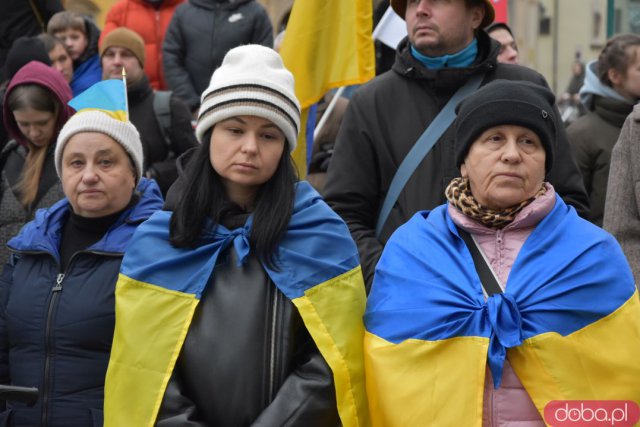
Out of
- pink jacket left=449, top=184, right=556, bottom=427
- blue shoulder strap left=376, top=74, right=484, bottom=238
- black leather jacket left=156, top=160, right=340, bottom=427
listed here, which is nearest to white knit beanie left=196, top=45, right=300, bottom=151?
black leather jacket left=156, top=160, right=340, bottom=427

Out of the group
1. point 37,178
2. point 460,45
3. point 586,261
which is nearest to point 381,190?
point 460,45

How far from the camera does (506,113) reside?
14.5 feet

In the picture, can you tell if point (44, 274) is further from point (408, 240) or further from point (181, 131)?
point (181, 131)

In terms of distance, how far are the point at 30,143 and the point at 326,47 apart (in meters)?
1.65

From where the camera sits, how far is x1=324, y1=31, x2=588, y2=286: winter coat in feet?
17.4

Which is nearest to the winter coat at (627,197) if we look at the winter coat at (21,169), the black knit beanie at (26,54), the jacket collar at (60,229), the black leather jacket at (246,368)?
the black leather jacket at (246,368)

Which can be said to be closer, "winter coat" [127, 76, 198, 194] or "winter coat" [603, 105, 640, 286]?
"winter coat" [603, 105, 640, 286]

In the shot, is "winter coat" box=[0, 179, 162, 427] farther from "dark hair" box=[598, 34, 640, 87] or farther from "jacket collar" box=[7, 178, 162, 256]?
"dark hair" box=[598, 34, 640, 87]

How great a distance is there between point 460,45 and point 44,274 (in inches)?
82.2

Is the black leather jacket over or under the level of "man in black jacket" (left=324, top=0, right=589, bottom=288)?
under

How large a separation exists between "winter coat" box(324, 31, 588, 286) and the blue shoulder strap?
0.02 metres

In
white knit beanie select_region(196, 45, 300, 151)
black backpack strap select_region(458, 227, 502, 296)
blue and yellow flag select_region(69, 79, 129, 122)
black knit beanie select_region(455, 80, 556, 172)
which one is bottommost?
black backpack strap select_region(458, 227, 502, 296)

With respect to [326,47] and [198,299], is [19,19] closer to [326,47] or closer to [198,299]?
[326,47]

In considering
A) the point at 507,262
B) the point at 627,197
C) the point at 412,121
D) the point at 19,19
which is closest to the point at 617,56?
the point at 627,197
